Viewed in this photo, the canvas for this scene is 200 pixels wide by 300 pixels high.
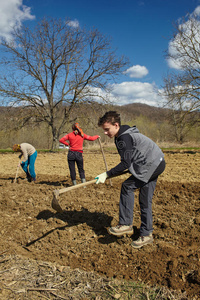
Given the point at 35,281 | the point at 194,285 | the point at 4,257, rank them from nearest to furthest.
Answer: the point at 194,285 → the point at 35,281 → the point at 4,257

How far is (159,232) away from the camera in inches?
149

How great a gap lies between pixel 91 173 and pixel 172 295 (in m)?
7.12

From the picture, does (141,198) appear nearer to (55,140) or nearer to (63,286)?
(63,286)

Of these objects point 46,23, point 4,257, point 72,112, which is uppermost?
point 46,23

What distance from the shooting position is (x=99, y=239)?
3748 mm

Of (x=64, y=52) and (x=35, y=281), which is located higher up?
(x=64, y=52)

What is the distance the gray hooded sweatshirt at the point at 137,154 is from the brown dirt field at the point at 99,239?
112cm

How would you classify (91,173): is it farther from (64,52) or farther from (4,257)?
(64,52)

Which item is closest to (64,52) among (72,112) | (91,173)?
(72,112)

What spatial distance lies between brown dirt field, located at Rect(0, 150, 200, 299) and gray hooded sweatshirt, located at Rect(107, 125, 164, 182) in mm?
1122

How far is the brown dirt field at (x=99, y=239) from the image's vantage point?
113 inches

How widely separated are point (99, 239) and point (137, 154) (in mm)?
1574

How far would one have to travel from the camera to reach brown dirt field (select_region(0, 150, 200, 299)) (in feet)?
9.39

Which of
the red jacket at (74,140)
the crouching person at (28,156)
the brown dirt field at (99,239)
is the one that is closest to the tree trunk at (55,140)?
the crouching person at (28,156)
